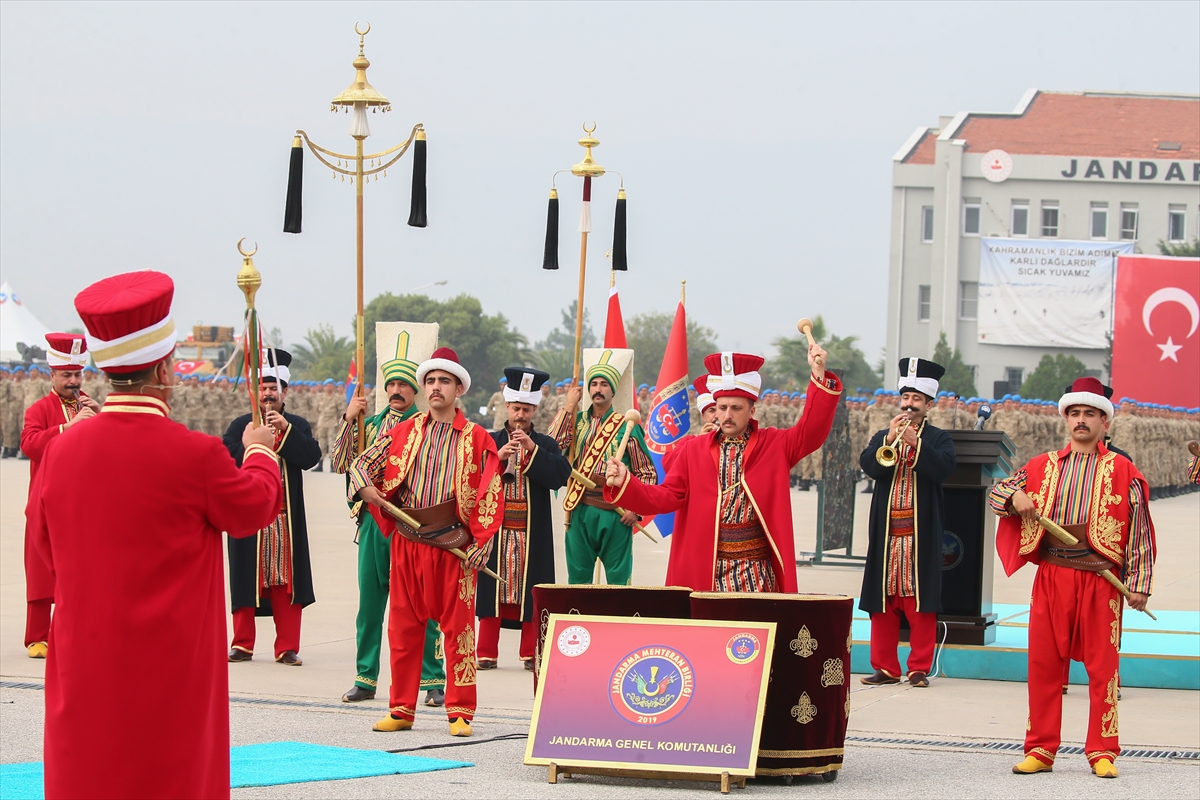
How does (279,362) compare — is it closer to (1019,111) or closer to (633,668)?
(633,668)

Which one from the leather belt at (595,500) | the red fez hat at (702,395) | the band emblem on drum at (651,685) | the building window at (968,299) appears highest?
the building window at (968,299)

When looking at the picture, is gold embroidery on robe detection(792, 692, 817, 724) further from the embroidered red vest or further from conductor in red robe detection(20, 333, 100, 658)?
conductor in red robe detection(20, 333, 100, 658)

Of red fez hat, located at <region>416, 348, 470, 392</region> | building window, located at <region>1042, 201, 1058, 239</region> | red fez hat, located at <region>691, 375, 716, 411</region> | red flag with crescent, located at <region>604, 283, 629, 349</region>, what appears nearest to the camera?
red fez hat, located at <region>416, 348, 470, 392</region>

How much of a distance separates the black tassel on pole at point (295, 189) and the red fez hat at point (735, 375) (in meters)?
2.35

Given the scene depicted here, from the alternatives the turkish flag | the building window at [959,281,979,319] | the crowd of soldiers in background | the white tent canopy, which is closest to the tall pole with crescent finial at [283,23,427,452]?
the crowd of soldiers in background

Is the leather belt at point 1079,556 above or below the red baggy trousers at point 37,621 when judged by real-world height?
above

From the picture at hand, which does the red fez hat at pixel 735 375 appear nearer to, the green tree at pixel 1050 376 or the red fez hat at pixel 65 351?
the red fez hat at pixel 65 351

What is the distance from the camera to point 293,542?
28.2ft

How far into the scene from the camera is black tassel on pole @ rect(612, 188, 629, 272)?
9.22 meters

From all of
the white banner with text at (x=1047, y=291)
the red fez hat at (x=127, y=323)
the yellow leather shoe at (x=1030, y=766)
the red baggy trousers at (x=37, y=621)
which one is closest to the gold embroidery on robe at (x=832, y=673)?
the yellow leather shoe at (x=1030, y=766)

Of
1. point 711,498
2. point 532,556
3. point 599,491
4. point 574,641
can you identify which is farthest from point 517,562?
point 574,641

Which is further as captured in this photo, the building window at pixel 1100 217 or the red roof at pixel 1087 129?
the red roof at pixel 1087 129

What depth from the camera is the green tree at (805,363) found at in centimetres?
6334

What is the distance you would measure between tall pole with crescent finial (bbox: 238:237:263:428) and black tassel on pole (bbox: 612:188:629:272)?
4.79 meters
